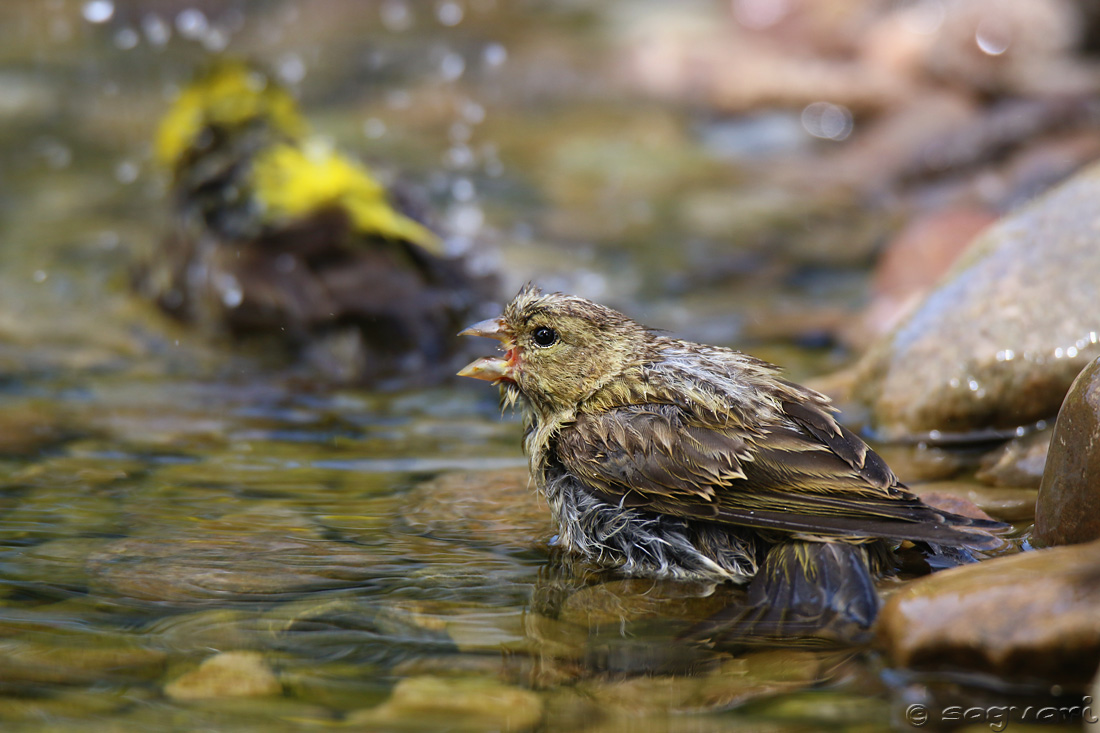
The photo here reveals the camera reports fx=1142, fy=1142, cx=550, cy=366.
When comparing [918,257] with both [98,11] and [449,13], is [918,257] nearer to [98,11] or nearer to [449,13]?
[449,13]

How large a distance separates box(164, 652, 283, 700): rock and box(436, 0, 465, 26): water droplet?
495 inches

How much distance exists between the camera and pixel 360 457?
5293mm

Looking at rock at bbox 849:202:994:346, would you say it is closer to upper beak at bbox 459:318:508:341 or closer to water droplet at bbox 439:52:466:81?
upper beak at bbox 459:318:508:341

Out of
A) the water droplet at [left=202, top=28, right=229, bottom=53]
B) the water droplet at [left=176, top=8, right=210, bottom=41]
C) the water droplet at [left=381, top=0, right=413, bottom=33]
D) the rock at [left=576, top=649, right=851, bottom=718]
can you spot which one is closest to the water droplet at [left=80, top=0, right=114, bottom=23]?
the water droplet at [left=176, top=8, right=210, bottom=41]

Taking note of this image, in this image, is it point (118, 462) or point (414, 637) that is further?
point (118, 462)

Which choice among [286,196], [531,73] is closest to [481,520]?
[286,196]

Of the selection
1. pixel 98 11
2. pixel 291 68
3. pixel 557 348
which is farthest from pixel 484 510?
pixel 98 11

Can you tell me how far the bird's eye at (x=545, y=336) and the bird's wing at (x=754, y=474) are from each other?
1.65 feet

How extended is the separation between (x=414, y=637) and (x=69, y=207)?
26.6ft

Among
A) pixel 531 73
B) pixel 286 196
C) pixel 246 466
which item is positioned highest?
pixel 531 73

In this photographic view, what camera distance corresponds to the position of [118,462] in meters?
5.05

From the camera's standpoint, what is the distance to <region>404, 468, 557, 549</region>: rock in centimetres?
424

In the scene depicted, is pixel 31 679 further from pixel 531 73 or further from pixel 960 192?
pixel 531 73

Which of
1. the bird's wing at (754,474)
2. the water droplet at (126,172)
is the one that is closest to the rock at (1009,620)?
the bird's wing at (754,474)
